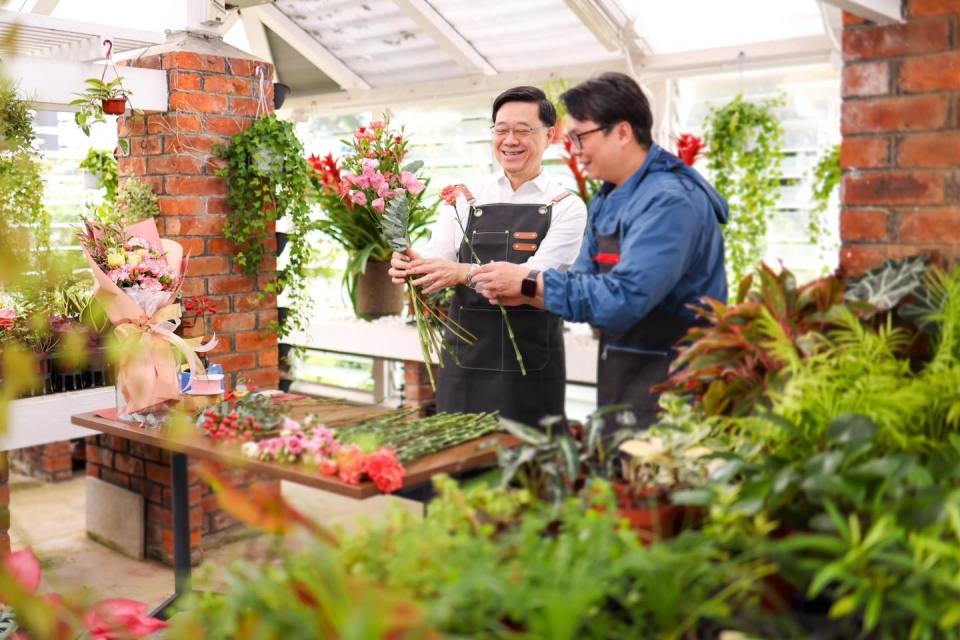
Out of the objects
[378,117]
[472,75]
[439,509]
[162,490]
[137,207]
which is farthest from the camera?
[378,117]

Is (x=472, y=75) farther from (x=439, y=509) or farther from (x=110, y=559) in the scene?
(x=439, y=509)

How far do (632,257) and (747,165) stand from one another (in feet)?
8.33

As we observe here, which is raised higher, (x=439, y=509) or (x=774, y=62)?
(x=774, y=62)

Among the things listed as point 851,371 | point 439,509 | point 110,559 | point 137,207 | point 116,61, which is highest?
point 116,61

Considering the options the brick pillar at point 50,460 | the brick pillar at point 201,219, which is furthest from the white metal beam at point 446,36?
the brick pillar at point 50,460

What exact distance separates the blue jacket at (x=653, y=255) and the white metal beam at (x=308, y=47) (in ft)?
13.0

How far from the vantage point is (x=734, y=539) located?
131cm

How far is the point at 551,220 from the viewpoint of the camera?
336cm

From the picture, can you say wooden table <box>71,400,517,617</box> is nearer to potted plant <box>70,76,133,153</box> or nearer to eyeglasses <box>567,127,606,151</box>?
eyeglasses <box>567,127,606,151</box>


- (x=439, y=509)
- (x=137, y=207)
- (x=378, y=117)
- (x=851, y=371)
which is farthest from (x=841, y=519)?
(x=378, y=117)

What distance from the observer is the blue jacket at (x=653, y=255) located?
2.36 m

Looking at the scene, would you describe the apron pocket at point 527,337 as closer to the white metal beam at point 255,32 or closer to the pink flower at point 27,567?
the pink flower at point 27,567

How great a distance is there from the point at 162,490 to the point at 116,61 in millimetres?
1877

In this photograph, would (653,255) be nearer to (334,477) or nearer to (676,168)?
(676,168)
